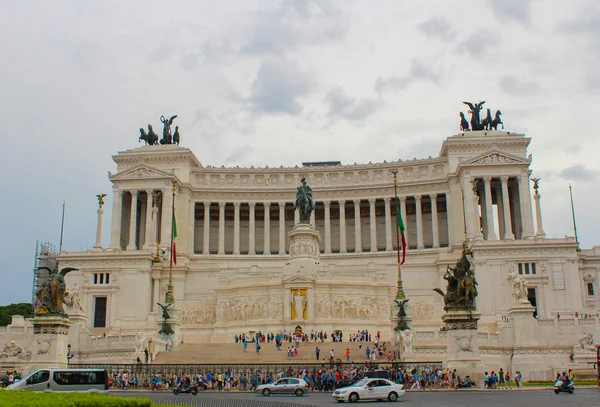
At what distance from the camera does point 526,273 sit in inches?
2899

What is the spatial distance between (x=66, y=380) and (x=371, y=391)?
14.4 m

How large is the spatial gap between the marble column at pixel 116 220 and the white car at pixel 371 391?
66.0 metres

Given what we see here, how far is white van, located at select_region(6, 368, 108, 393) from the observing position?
32.0 metres

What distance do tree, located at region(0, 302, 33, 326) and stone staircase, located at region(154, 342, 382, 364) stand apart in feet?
193

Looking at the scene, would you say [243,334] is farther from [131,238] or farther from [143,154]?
[143,154]

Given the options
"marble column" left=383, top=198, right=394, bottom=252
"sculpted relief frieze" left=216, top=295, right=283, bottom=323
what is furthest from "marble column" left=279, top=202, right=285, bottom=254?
"sculpted relief frieze" left=216, top=295, right=283, bottom=323

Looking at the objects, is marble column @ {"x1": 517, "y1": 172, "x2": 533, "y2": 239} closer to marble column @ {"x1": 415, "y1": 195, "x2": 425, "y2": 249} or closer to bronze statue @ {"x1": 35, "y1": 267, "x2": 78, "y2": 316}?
marble column @ {"x1": 415, "y1": 195, "x2": 425, "y2": 249}

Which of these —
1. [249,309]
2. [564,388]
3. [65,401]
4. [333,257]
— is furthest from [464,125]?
[65,401]

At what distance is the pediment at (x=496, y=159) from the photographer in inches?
3585

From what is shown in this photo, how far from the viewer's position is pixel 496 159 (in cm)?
9144

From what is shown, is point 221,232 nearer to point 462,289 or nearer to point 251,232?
point 251,232

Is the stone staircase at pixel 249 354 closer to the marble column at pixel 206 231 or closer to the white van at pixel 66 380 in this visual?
the white van at pixel 66 380

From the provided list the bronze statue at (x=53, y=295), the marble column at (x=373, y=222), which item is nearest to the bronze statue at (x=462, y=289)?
the bronze statue at (x=53, y=295)

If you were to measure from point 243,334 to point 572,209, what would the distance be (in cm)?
5031
